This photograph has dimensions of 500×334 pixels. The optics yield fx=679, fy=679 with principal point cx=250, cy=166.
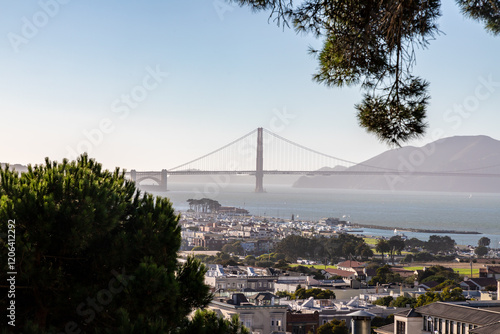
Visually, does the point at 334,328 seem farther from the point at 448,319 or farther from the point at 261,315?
the point at 448,319

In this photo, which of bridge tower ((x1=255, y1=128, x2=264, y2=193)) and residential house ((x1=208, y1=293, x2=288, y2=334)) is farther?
bridge tower ((x1=255, y1=128, x2=264, y2=193))

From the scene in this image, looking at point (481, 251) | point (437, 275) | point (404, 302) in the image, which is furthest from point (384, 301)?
point (481, 251)

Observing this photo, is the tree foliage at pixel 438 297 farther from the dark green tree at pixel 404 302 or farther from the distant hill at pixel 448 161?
the distant hill at pixel 448 161

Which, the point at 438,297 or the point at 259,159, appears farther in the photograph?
the point at 259,159

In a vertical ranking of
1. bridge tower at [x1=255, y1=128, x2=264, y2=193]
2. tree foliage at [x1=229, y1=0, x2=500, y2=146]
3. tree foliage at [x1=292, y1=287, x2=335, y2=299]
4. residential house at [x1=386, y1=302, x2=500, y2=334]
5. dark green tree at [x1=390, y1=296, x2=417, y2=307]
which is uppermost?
bridge tower at [x1=255, y1=128, x2=264, y2=193]

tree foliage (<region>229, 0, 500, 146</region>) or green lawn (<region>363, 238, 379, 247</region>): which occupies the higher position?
tree foliage (<region>229, 0, 500, 146</region>)

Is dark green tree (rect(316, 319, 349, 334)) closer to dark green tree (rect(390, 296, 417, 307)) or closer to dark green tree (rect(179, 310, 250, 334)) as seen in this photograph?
dark green tree (rect(390, 296, 417, 307))

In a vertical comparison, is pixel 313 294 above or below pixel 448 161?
below

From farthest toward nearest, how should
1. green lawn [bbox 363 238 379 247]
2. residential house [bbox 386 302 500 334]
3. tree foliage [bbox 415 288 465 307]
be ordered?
1. green lawn [bbox 363 238 379 247]
2. tree foliage [bbox 415 288 465 307]
3. residential house [bbox 386 302 500 334]

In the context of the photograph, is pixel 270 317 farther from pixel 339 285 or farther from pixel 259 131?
pixel 259 131

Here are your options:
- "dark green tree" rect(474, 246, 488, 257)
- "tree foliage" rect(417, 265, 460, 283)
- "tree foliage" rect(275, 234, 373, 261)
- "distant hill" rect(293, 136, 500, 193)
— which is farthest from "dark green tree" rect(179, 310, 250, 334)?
"distant hill" rect(293, 136, 500, 193)
